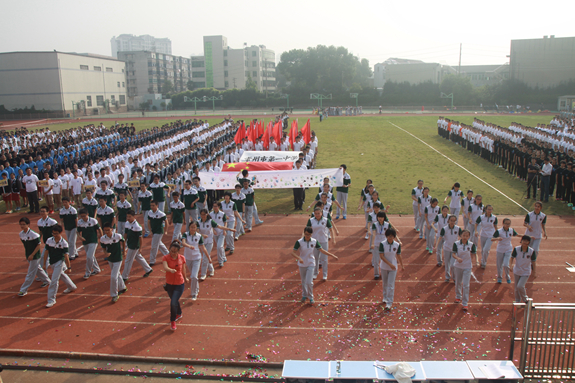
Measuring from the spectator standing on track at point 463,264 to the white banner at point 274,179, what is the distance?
751 centimetres

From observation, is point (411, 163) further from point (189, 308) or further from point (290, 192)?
point (189, 308)

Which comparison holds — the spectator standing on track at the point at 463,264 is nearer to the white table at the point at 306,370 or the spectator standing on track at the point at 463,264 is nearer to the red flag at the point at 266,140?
the white table at the point at 306,370

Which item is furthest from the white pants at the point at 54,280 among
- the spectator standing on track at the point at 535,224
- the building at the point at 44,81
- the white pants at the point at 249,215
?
the building at the point at 44,81

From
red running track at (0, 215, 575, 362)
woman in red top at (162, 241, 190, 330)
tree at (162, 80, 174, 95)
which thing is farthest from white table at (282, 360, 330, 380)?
tree at (162, 80, 174, 95)

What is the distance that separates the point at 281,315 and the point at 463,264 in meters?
3.94

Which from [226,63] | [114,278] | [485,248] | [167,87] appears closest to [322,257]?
[485,248]

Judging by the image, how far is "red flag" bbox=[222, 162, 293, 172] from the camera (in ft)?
59.1

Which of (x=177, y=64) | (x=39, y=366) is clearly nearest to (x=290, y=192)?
(x=39, y=366)

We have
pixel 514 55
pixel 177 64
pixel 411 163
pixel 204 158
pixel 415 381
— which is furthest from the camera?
pixel 177 64

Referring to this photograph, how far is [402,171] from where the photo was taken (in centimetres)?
2317

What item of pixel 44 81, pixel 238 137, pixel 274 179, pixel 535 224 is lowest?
pixel 535 224

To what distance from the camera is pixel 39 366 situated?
732 centimetres

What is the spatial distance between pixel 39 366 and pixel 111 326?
1469 millimetres

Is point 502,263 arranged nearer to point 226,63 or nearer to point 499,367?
point 499,367
